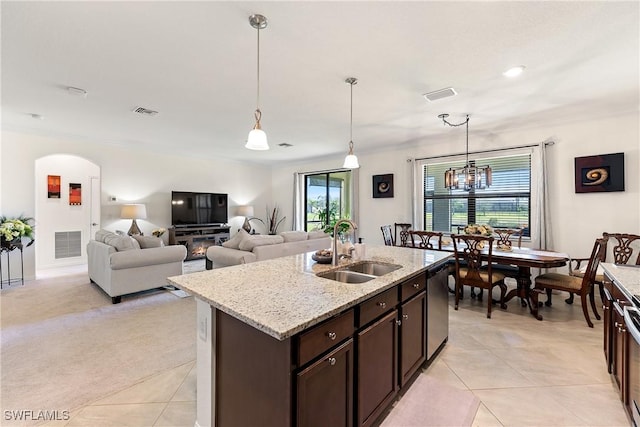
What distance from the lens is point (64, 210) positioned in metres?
6.27

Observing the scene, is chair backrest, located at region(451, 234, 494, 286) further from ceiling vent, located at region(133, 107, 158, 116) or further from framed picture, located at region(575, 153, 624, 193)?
ceiling vent, located at region(133, 107, 158, 116)

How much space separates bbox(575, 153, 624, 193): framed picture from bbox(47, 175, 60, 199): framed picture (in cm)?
955

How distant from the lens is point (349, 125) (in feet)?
15.4

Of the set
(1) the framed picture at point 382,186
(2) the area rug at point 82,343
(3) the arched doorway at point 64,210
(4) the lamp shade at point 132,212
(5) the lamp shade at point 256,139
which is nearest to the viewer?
(2) the area rug at point 82,343

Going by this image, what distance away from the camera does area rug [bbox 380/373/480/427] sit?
5.94ft

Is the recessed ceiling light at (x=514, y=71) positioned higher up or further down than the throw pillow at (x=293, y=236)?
higher up

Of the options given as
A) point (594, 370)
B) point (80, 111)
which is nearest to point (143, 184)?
point (80, 111)

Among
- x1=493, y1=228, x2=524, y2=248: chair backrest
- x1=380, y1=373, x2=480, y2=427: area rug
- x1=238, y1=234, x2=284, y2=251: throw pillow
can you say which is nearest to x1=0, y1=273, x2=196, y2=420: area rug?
x1=238, y1=234, x2=284, y2=251: throw pillow

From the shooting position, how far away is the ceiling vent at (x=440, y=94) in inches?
127

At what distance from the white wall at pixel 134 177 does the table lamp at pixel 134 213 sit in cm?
Result: 35

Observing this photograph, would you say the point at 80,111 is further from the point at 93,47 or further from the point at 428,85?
the point at 428,85

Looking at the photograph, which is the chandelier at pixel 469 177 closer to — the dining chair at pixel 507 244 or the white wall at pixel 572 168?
the dining chair at pixel 507 244

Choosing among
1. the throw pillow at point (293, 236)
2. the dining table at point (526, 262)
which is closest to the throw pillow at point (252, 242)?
the throw pillow at point (293, 236)

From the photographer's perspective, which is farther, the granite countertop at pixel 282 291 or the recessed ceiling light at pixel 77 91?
the recessed ceiling light at pixel 77 91
